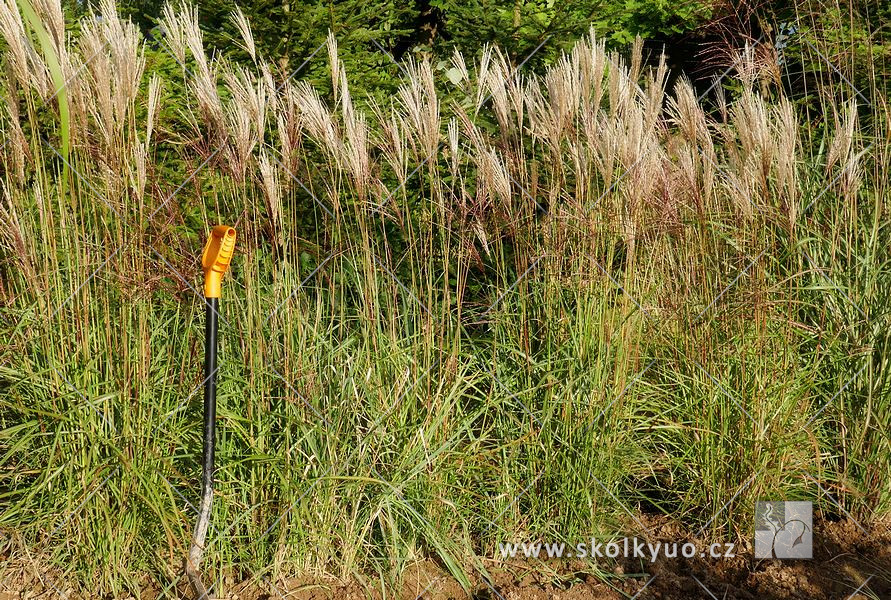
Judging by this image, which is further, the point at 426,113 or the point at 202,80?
the point at 426,113

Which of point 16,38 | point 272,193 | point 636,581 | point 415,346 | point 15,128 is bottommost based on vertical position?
point 636,581

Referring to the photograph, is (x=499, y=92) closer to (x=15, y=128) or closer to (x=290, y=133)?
(x=290, y=133)

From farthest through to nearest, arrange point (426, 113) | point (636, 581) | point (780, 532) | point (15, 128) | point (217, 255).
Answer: point (780, 532) → point (636, 581) → point (426, 113) → point (15, 128) → point (217, 255)

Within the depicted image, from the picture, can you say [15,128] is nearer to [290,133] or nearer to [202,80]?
[202,80]

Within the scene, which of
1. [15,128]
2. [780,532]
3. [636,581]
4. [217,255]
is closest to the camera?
[217,255]

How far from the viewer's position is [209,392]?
2.19 meters

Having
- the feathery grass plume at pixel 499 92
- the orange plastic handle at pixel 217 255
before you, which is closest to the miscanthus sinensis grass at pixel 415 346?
the feathery grass plume at pixel 499 92

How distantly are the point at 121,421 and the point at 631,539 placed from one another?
1.68 m

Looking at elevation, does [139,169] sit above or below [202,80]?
below

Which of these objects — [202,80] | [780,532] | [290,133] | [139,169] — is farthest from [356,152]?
[780,532]

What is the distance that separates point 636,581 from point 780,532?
56 centimetres

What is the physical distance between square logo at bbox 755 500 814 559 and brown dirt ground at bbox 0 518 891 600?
0.03 m

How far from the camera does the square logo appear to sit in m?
2.78

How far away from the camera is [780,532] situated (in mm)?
2811
